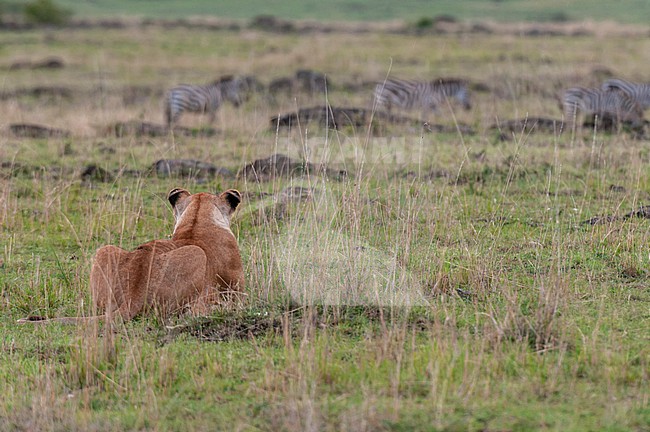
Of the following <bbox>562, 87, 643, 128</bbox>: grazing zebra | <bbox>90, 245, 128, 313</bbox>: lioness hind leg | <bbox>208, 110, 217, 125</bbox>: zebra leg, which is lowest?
<bbox>208, 110, 217, 125</bbox>: zebra leg

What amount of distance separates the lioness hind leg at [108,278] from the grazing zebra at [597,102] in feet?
34.2

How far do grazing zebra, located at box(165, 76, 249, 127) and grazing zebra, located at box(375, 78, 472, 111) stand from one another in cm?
307

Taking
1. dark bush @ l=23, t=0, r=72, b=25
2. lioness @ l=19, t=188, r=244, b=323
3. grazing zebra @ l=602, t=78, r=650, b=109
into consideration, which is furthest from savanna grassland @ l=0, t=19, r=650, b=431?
dark bush @ l=23, t=0, r=72, b=25

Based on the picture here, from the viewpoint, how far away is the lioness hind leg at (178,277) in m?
5.67

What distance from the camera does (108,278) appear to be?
5.65 metres

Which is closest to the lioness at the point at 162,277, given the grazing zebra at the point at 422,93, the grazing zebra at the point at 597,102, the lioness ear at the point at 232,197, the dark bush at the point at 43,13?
the lioness ear at the point at 232,197

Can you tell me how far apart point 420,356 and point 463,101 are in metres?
14.3

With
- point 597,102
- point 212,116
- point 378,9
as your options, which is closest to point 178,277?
point 212,116

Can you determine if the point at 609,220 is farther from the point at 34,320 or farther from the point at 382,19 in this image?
the point at 382,19

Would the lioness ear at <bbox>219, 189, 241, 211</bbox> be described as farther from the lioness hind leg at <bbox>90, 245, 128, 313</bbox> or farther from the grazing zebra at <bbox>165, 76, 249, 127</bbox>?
the grazing zebra at <bbox>165, 76, 249, 127</bbox>

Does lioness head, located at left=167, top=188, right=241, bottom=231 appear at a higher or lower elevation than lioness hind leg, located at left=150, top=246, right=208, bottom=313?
higher

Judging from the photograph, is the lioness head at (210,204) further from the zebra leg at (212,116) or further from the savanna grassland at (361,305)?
the zebra leg at (212,116)

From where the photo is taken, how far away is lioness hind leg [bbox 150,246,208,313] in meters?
5.67

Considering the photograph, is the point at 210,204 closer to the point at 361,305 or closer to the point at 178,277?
the point at 178,277
